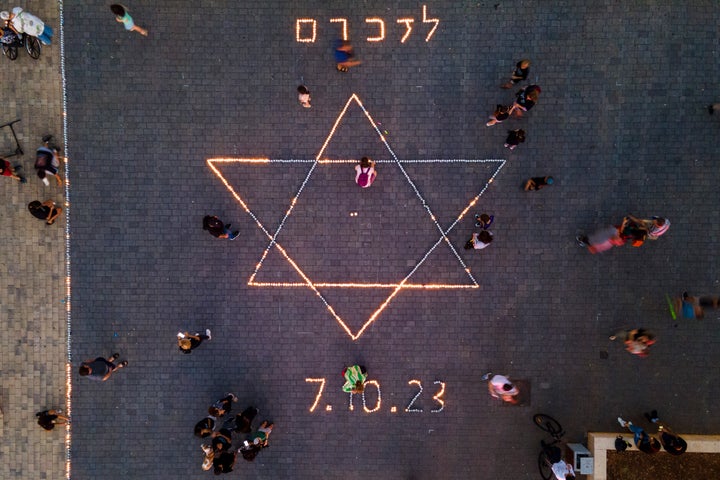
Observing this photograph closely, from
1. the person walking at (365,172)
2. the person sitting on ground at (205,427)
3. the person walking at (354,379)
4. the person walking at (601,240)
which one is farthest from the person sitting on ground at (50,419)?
the person walking at (601,240)

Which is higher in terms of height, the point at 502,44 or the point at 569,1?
the point at 569,1

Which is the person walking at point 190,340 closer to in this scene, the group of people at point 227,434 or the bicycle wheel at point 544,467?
the group of people at point 227,434

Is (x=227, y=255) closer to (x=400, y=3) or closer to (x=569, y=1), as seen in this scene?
(x=400, y=3)

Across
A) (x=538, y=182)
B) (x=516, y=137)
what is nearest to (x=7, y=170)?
(x=516, y=137)

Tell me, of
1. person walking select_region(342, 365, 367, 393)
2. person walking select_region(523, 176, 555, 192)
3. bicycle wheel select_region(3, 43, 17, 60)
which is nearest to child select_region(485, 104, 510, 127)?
person walking select_region(523, 176, 555, 192)

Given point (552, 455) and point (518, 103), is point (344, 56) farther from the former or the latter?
point (552, 455)

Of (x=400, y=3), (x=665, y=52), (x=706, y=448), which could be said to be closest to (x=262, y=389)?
(x=400, y=3)
